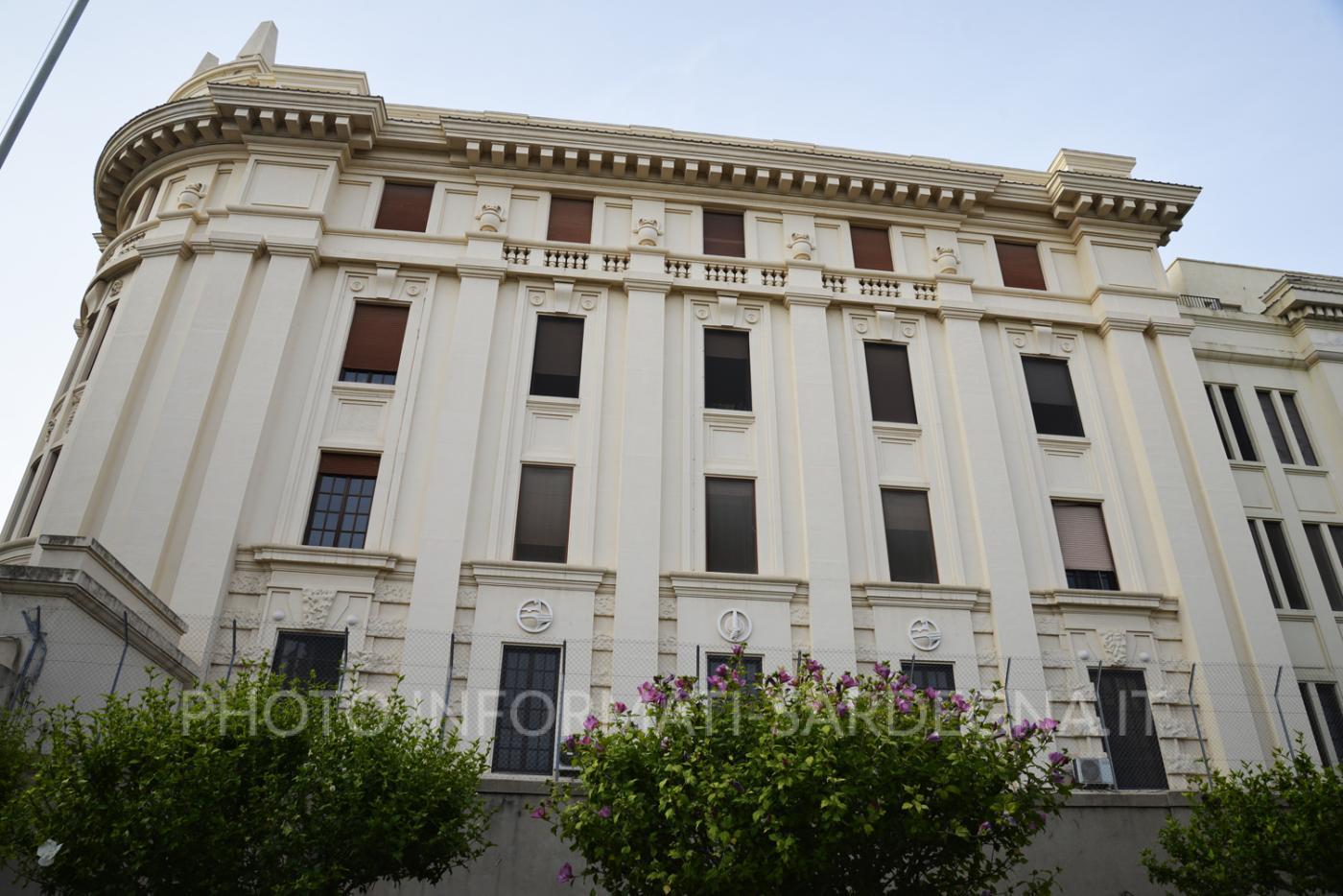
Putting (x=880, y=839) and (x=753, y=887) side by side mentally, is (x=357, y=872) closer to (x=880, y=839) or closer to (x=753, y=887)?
(x=753, y=887)

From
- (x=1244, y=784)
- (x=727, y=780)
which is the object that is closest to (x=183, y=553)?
(x=727, y=780)

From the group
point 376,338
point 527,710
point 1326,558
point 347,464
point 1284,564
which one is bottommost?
point 527,710

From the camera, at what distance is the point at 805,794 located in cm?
878

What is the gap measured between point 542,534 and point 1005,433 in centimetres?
936

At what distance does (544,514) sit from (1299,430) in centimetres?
1691

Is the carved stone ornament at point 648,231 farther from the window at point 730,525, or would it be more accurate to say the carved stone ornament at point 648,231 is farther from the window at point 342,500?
the window at point 342,500

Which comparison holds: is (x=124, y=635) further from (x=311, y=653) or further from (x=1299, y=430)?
(x=1299, y=430)

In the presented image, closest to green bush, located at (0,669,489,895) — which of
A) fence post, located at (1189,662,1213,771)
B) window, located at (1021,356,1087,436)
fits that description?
fence post, located at (1189,662,1213,771)

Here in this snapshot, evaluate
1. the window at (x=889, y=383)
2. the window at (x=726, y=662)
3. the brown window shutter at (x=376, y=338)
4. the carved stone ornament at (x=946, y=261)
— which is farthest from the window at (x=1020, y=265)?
the brown window shutter at (x=376, y=338)

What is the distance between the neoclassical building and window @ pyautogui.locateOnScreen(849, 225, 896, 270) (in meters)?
0.08

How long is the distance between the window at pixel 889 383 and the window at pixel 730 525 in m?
3.40

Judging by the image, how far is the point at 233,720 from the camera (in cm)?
901

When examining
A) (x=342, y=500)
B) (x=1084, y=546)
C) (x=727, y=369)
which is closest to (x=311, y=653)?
Answer: (x=342, y=500)

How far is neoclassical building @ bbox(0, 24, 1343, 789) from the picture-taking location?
15.9 meters
